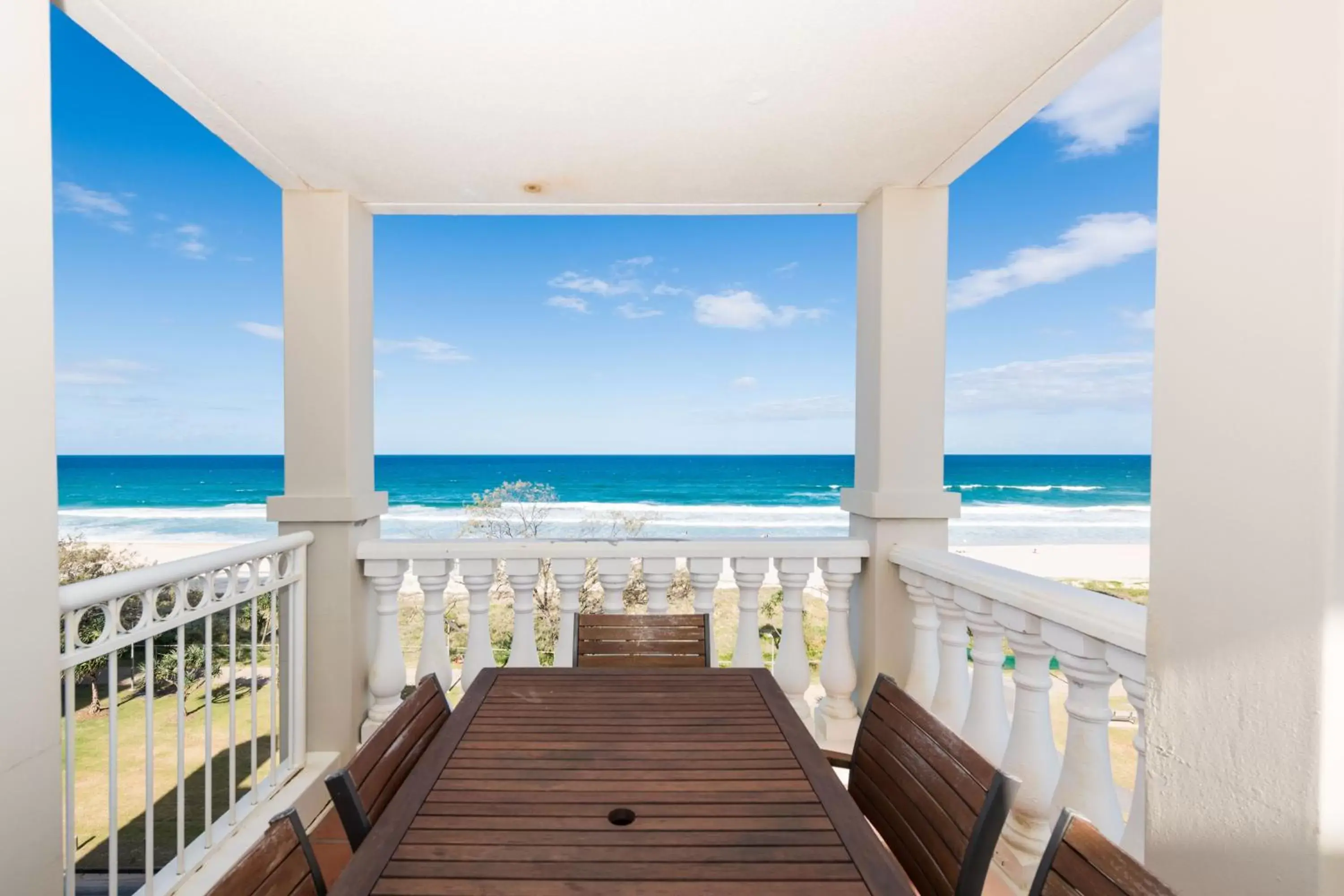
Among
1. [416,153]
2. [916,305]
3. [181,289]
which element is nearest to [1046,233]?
[916,305]

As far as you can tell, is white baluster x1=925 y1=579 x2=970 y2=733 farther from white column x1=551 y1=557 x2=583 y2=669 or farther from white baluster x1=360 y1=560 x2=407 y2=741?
white baluster x1=360 y1=560 x2=407 y2=741

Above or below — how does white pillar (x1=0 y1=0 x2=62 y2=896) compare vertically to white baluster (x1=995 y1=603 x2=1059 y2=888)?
above

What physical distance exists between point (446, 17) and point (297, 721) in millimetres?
2460

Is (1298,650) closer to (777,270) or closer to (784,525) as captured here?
(784,525)

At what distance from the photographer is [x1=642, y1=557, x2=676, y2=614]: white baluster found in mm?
2609

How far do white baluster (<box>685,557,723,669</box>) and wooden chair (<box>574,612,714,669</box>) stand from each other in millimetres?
452

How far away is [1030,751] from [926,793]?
0.78 meters

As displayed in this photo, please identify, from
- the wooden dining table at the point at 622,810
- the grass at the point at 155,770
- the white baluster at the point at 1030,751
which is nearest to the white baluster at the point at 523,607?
the wooden dining table at the point at 622,810

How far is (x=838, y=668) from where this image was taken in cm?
258

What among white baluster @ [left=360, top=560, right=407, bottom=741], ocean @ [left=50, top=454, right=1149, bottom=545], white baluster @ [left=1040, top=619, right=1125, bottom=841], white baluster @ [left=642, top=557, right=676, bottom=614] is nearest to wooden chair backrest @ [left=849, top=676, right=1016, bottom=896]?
white baluster @ [left=1040, top=619, right=1125, bottom=841]

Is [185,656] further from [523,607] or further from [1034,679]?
[1034,679]

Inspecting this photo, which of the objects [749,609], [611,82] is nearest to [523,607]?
[749,609]

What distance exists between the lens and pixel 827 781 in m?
1.18

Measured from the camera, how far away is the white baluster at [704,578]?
8.56 feet
